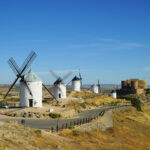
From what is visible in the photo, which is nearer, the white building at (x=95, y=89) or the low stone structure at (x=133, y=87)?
the white building at (x=95, y=89)

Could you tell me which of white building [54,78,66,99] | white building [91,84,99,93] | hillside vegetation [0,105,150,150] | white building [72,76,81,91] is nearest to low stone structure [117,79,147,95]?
white building [91,84,99,93]

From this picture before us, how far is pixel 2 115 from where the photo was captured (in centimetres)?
3753

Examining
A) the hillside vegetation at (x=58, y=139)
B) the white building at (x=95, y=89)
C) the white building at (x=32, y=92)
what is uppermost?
the white building at (x=95, y=89)

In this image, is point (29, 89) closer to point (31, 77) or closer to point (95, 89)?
point (31, 77)

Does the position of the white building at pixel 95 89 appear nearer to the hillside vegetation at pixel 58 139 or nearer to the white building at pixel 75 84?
the white building at pixel 75 84

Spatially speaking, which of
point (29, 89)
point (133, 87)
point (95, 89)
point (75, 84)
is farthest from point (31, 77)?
point (133, 87)

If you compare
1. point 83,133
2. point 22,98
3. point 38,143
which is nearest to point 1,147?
point 38,143

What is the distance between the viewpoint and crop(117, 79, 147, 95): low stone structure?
113m

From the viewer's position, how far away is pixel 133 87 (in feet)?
377

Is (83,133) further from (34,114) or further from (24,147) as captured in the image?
(34,114)

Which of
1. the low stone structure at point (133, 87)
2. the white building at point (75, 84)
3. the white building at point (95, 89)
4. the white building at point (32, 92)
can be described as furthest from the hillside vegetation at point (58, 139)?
the low stone structure at point (133, 87)

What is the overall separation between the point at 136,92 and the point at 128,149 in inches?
3608

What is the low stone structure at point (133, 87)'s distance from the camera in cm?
11324

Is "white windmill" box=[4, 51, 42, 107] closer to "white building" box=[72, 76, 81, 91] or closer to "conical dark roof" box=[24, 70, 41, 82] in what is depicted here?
"conical dark roof" box=[24, 70, 41, 82]
